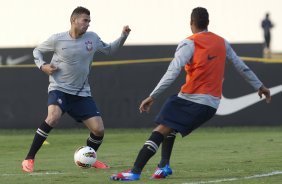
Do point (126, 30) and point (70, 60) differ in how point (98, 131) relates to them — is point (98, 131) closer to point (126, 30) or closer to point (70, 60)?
point (70, 60)

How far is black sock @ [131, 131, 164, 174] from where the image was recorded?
439 inches

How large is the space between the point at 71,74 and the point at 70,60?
0.63 ft

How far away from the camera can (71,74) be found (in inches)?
523

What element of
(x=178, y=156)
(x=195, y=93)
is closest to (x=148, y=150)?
(x=195, y=93)

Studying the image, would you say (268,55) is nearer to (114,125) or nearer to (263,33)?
(263,33)

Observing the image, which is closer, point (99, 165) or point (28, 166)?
point (28, 166)

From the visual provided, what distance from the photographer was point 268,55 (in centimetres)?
3909

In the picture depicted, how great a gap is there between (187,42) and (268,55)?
93.1 ft

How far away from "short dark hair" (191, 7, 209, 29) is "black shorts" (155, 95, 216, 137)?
34.5 inches

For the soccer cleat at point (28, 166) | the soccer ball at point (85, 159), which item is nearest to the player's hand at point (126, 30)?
the soccer ball at point (85, 159)

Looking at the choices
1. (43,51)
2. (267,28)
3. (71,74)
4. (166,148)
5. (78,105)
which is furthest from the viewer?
(267,28)

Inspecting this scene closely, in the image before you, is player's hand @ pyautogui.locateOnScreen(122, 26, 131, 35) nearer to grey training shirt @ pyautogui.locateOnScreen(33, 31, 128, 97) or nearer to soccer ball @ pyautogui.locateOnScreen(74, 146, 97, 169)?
grey training shirt @ pyautogui.locateOnScreen(33, 31, 128, 97)

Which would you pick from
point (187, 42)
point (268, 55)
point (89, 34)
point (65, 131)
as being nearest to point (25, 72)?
point (65, 131)

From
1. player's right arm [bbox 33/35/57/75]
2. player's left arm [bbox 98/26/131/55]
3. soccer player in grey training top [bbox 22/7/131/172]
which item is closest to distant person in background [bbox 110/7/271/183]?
soccer player in grey training top [bbox 22/7/131/172]
